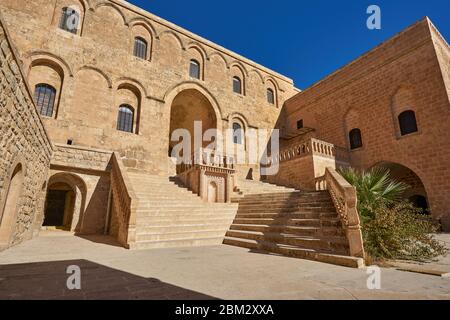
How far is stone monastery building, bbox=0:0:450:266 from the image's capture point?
5.71 m

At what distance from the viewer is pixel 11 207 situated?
5148 millimetres

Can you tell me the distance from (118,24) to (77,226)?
12.5 meters

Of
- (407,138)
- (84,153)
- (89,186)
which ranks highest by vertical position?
(407,138)

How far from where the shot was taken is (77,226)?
30.1 ft

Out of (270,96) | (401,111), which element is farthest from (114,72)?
(401,111)

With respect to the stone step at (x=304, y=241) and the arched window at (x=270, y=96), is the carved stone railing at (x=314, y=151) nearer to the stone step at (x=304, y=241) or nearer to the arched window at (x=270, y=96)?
the arched window at (x=270, y=96)

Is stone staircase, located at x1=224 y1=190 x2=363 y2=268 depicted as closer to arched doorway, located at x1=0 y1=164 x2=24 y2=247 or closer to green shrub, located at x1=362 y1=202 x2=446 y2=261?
green shrub, located at x1=362 y1=202 x2=446 y2=261

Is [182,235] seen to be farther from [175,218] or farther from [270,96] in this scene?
[270,96]

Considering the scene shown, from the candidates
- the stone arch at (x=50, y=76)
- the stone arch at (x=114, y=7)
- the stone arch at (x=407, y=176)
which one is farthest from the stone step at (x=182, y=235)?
the stone arch at (x=114, y=7)

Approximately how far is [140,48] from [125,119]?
5256 mm

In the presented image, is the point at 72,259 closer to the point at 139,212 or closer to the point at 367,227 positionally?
the point at 139,212

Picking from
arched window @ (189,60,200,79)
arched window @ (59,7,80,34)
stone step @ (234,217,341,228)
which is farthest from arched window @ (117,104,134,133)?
stone step @ (234,217,341,228)

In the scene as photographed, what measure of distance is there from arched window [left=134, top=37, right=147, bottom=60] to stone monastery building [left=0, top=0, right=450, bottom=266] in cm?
8
